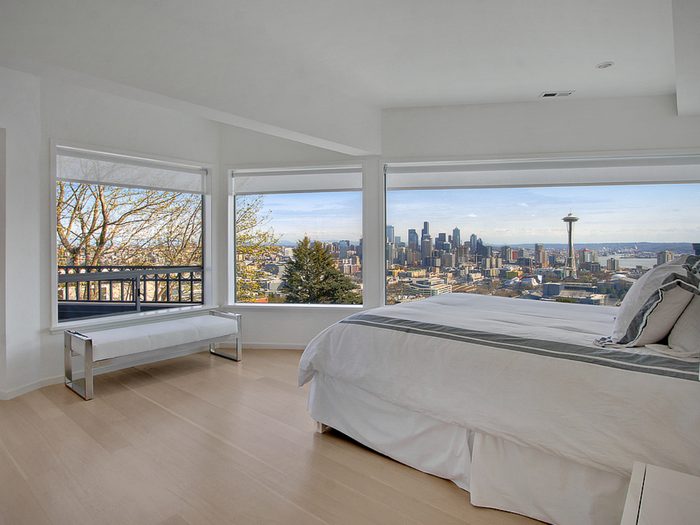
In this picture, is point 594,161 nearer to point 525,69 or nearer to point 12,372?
point 525,69

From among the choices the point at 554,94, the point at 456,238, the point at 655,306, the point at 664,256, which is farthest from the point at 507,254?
the point at 655,306

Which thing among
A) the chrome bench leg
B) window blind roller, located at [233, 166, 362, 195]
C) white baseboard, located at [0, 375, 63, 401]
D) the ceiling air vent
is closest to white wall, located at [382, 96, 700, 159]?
the ceiling air vent

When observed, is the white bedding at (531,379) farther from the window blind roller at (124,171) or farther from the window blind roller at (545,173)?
the window blind roller at (124,171)

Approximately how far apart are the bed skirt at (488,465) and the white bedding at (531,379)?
0.30ft

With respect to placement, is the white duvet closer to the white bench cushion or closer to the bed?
the bed

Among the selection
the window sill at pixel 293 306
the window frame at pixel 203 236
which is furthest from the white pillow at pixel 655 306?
the window frame at pixel 203 236

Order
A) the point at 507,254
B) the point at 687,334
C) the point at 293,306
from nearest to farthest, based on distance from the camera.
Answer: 1. the point at 687,334
2. the point at 507,254
3. the point at 293,306

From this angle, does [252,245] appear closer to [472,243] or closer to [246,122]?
[246,122]

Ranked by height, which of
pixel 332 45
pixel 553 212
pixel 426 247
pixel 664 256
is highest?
pixel 332 45

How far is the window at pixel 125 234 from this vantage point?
3.83m

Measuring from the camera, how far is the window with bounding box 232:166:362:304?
4820mm

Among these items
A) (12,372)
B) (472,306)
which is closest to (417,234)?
(472,306)

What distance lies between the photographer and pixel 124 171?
4.13 m

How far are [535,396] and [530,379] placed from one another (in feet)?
0.24
